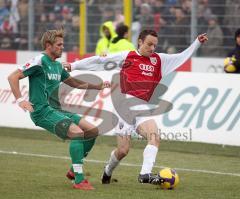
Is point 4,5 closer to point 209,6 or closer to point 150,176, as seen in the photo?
point 209,6

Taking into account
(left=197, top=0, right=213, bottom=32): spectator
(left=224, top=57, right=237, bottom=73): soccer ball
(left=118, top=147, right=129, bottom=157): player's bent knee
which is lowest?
(left=118, top=147, right=129, bottom=157): player's bent knee

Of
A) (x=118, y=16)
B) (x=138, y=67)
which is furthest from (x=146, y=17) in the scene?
(x=138, y=67)

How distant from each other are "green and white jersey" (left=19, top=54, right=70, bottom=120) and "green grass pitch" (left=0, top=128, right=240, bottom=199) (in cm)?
99

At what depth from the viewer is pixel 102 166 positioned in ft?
41.6

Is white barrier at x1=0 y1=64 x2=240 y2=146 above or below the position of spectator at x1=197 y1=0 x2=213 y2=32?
below

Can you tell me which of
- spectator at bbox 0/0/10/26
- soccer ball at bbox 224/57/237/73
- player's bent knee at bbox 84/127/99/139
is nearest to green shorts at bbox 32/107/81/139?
player's bent knee at bbox 84/127/99/139

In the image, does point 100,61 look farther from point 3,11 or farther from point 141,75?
point 3,11

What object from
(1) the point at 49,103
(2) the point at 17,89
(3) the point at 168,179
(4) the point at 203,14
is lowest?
(3) the point at 168,179

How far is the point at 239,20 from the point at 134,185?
9.23 m

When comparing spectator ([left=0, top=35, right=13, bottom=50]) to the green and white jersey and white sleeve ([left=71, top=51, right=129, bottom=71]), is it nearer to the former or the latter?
white sleeve ([left=71, top=51, right=129, bottom=71])

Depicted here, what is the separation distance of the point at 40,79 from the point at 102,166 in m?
2.75

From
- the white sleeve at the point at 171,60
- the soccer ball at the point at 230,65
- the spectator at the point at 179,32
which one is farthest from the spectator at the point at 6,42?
the white sleeve at the point at 171,60

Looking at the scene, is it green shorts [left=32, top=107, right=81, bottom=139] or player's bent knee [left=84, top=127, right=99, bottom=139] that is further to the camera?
player's bent knee [left=84, top=127, right=99, bottom=139]

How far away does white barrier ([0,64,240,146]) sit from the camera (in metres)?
15.0
